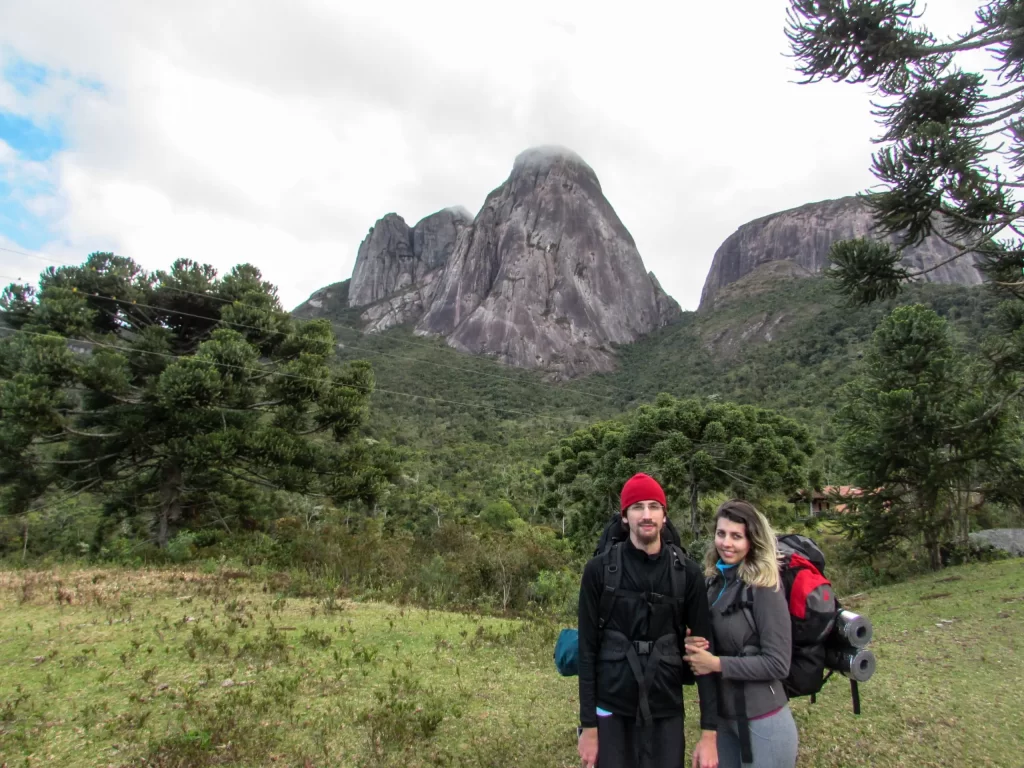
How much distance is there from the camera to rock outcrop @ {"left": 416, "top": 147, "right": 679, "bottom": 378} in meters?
88.6

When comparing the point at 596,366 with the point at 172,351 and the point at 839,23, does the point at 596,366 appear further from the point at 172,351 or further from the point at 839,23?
the point at 839,23

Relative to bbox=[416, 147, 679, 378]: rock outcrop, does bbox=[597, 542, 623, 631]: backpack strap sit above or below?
below

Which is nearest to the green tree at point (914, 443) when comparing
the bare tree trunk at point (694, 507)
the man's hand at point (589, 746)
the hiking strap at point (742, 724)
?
the bare tree trunk at point (694, 507)

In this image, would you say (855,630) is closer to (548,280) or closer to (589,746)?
(589,746)

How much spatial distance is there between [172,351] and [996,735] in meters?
16.4

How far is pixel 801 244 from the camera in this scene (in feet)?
331

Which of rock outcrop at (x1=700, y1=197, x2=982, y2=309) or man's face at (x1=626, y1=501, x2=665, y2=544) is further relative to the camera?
rock outcrop at (x1=700, y1=197, x2=982, y2=309)

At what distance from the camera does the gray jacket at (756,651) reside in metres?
1.96

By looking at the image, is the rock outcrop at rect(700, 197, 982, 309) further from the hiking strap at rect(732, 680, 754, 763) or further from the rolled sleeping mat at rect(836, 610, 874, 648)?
the hiking strap at rect(732, 680, 754, 763)

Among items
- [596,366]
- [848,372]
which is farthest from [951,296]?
[596,366]

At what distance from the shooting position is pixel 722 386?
55406mm

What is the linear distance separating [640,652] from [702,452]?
30.9 feet

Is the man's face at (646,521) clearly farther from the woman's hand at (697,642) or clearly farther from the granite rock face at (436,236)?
the granite rock face at (436,236)

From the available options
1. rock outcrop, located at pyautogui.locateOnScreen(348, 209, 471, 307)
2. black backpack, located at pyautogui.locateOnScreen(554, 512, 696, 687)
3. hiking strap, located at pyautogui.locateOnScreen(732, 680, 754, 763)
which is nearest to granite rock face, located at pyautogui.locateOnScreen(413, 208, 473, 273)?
rock outcrop, located at pyautogui.locateOnScreen(348, 209, 471, 307)
